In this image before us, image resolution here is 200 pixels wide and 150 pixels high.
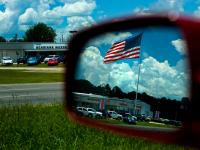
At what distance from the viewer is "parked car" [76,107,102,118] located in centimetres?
175

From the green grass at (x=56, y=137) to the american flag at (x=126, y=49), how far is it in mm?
3978

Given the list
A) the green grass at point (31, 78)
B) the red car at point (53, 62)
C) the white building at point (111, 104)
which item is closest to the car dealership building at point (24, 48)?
the red car at point (53, 62)

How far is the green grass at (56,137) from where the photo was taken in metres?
6.61

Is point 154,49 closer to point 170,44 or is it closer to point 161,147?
point 170,44

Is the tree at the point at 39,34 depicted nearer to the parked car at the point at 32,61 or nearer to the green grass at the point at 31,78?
the parked car at the point at 32,61

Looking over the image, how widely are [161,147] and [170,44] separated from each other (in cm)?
458

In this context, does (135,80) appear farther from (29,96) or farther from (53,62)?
(53,62)

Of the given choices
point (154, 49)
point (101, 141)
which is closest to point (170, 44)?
point (154, 49)

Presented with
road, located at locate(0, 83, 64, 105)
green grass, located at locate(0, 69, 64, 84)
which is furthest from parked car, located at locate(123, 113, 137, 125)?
green grass, located at locate(0, 69, 64, 84)

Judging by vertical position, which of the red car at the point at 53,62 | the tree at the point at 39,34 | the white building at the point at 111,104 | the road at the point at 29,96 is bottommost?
the road at the point at 29,96

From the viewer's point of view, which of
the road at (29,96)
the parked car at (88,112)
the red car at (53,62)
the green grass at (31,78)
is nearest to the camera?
the parked car at (88,112)

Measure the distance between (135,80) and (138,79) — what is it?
2cm

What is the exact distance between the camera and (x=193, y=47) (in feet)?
3.65

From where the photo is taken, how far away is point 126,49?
1593 mm
